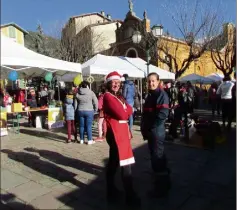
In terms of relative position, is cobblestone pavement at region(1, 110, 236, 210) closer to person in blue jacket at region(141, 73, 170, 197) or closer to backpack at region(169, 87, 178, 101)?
person in blue jacket at region(141, 73, 170, 197)

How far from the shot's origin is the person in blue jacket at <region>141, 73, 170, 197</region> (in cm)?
257

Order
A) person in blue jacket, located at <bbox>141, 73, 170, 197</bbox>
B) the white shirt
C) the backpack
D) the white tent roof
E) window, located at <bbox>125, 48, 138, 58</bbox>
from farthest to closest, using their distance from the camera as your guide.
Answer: the white shirt → the backpack → person in blue jacket, located at <bbox>141, 73, 170, 197</bbox> → the white tent roof → window, located at <bbox>125, 48, 138, 58</bbox>

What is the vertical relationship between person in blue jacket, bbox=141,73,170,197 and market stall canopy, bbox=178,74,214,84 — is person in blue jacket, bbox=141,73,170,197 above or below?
below

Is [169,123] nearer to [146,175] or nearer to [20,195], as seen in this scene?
[146,175]

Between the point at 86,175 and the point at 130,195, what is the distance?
2.86ft

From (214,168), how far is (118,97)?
77.7 inches

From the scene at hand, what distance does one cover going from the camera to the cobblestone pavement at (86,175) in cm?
121

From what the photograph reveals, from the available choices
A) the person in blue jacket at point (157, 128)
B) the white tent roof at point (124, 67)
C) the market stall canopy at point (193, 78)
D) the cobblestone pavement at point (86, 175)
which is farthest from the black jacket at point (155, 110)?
the market stall canopy at point (193, 78)


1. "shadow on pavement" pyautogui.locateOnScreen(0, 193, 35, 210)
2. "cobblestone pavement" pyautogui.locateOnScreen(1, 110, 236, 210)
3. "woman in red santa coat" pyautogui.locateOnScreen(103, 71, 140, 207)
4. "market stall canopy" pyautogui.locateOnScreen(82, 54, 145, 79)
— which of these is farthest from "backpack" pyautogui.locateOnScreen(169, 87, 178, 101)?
"shadow on pavement" pyautogui.locateOnScreen(0, 193, 35, 210)

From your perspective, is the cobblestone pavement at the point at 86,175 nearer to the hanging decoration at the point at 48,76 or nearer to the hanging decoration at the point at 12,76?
the hanging decoration at the point at 12,76

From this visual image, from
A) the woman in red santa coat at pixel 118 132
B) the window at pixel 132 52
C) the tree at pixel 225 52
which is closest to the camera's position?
the window at pixel 132 52

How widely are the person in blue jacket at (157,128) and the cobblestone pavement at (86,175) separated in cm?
11

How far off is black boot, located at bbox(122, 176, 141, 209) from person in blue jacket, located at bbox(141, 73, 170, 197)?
27 cm

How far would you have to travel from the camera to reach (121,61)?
2484 millimetres
